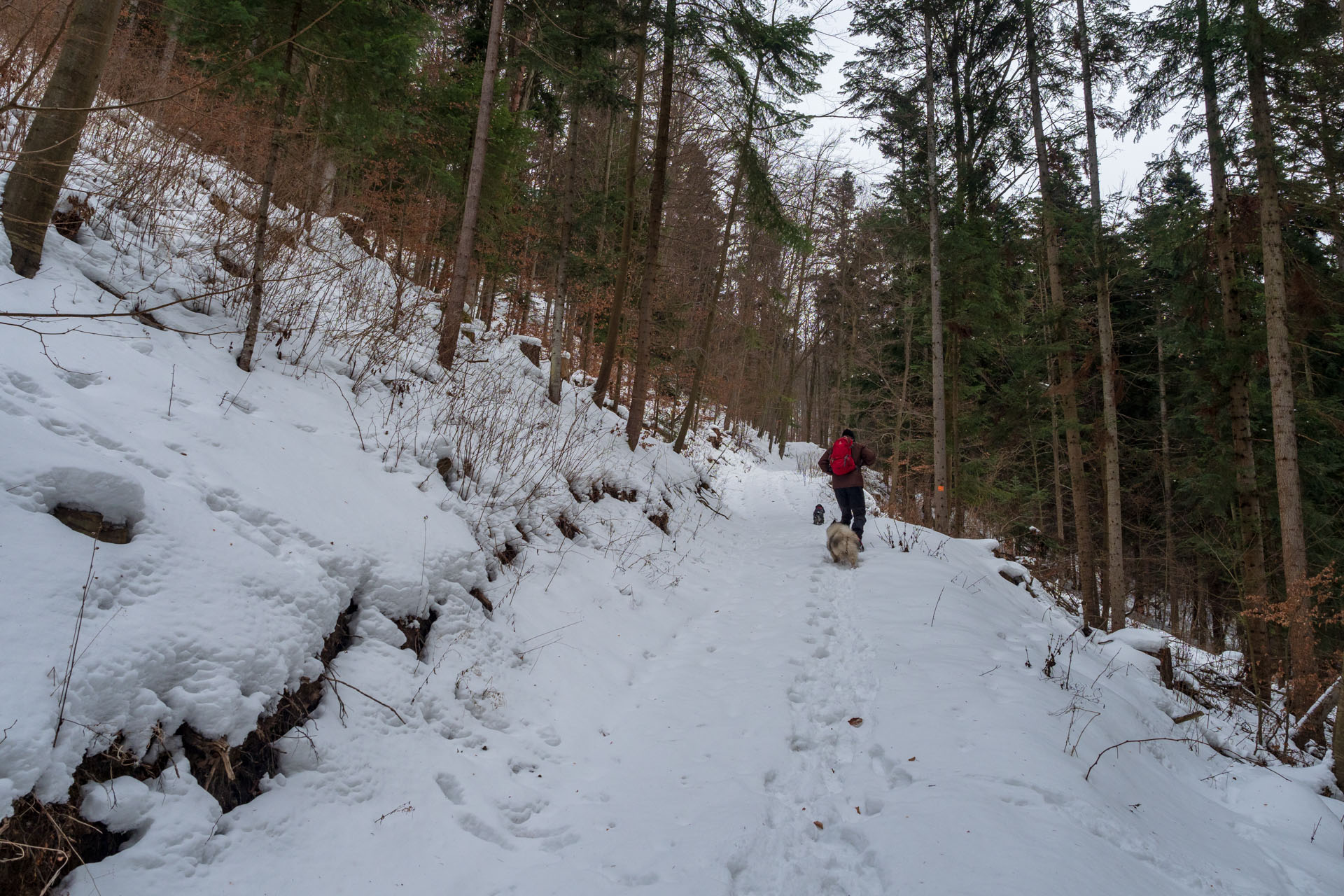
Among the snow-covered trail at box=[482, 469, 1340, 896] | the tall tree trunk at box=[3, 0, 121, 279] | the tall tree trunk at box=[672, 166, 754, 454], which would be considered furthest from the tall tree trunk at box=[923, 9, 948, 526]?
the tall tree trunk at box=[3, 0, 121, 279]

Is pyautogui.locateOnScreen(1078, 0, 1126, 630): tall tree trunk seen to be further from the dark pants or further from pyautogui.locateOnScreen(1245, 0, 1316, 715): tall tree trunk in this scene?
the dark pants

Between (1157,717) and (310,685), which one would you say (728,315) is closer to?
(1157,717)

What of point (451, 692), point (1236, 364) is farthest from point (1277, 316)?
point (451, 692)

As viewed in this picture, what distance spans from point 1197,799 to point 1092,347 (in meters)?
10.2

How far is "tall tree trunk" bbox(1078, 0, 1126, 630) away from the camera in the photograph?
1070 cm

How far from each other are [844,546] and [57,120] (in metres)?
8.53

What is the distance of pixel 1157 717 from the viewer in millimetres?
5535

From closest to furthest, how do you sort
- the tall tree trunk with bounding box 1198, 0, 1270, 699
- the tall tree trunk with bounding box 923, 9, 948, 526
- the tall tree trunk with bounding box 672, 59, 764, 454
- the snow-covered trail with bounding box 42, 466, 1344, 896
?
the snow-covered trail with bounding box 42, 466, 1344, 896, the tall tree trunk with bounding box 1198, 0, 1270, 699, the tall tree trunk with bounding box 923, 9, 948, 526, the tall tree trunk with bounding box 672, 59, 764, 454

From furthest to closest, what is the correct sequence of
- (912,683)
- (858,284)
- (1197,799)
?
(858,284) < (912,683) < (1197,799)

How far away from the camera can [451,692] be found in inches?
135

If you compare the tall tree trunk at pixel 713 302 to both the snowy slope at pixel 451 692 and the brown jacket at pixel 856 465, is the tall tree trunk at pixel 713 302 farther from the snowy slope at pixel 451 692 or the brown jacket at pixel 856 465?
the snowy slope at pixel 451 692

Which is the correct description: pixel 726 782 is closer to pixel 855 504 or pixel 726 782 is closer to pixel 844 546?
pixel 844 546

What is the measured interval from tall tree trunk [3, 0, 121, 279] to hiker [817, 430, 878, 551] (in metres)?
8.42

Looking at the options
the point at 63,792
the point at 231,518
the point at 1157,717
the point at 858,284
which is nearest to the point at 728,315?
the point at 858,284
